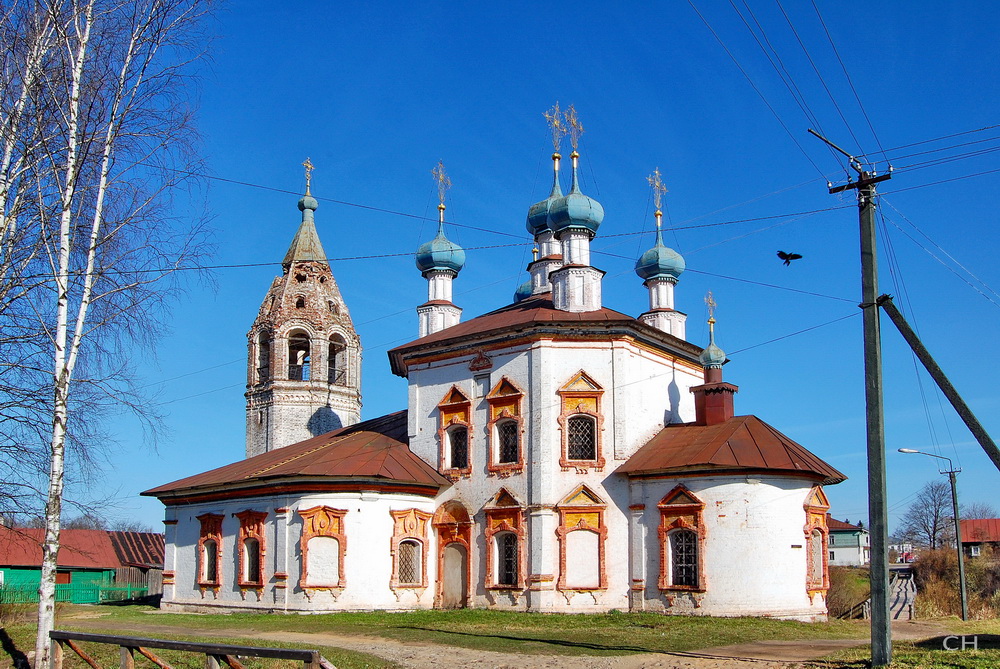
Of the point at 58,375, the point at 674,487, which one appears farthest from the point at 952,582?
the point at 58,375

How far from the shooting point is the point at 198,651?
1071 centimetres

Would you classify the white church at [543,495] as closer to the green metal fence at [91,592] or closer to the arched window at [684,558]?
the arched window at [684,558]

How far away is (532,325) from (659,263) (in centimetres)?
750

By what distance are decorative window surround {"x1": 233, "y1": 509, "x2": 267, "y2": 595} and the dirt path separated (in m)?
5.95

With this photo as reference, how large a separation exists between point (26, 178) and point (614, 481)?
1412 cm

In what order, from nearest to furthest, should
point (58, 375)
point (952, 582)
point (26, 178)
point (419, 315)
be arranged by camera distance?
point (58, 375), point (26, 178), point (419, 315), point (952, 582)

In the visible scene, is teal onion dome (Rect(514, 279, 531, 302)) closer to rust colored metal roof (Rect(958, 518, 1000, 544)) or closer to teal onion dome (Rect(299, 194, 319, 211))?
teal onion dome (Rect(299, 194, 319, 211))

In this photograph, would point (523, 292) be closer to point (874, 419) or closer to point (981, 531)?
point (874, 419)

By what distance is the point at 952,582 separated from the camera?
37750mm

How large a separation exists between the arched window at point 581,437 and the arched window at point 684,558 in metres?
2.86

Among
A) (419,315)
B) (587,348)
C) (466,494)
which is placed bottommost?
(466,494)

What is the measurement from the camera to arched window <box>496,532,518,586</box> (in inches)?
896

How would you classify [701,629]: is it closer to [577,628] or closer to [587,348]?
[577,628]

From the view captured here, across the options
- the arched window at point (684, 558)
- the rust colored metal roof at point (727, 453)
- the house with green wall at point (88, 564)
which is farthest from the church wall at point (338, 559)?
the house with green wall at point (88, 564)
